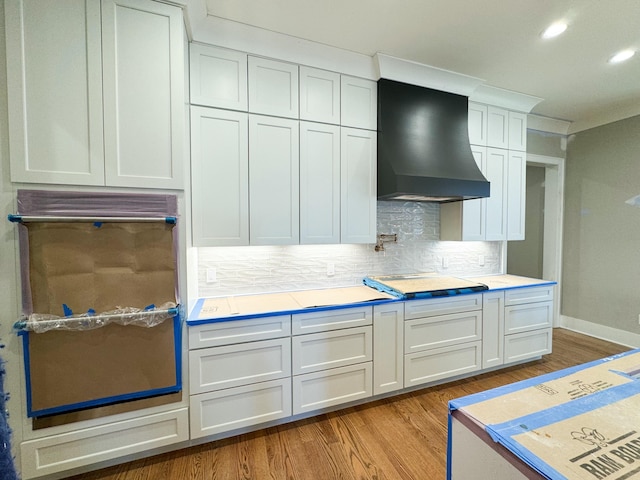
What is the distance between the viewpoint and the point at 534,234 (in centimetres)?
404

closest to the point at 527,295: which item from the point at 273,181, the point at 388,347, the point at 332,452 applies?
the point at 388,347

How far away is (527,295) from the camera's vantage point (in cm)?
254

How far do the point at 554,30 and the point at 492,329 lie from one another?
7.98 ft

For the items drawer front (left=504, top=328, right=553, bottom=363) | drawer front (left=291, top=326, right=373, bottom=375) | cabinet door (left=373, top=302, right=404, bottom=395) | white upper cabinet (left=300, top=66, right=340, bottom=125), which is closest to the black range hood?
white upper cabinet (left=300, top=66, right=340, bottom=125)

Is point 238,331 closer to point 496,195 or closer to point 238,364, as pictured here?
point 238,364

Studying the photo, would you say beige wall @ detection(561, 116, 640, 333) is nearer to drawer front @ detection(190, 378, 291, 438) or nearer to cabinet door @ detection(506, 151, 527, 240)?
cabinet door @ detection(506, 151, 527, 240)

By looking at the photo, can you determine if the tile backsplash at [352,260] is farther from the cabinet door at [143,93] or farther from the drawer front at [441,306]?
the cabinet door at [143,93]

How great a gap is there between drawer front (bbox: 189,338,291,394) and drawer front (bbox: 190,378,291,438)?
5 cm

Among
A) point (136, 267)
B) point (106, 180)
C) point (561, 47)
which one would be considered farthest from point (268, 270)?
point (561, 47)

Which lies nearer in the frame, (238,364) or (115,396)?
(115,396)

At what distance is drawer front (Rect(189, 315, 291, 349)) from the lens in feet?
5.18

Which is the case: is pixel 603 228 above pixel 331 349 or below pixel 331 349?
above

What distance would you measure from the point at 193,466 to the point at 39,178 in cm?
182

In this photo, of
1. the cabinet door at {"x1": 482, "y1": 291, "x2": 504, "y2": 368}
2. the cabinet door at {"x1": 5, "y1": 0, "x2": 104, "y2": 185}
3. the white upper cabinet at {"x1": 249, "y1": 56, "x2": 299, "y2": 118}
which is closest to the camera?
the cabinet door at {"x1": 5, "y1": 0, "x2": 104, "y2": 185}
